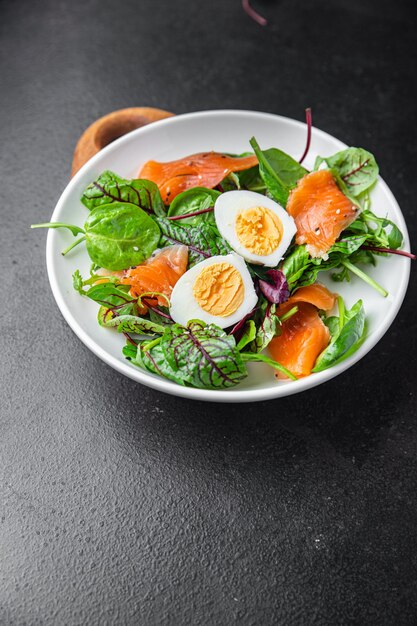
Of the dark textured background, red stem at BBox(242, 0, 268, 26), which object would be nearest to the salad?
the dark textured background

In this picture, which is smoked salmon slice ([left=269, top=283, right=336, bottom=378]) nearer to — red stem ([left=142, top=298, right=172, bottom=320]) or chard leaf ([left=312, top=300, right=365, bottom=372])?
chard leaf ([left=312, top=300, right=365, bottom=372])

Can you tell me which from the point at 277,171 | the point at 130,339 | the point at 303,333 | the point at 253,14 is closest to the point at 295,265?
the point at 303,333

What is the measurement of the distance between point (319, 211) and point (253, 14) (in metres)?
1.34

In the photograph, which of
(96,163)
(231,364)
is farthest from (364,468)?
(96,163)

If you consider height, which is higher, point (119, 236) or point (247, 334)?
point (119, 236)

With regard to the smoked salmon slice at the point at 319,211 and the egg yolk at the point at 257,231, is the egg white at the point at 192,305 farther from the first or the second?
the smoked salmon slice at the point at 319,211

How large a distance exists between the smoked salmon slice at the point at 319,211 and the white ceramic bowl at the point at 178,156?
16cm

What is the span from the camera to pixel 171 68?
298cm

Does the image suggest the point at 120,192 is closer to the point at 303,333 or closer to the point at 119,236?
the point at 119,236

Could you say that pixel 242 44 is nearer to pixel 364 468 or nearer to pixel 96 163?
pixel 96 163

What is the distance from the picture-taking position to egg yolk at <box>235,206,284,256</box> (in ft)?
7.14

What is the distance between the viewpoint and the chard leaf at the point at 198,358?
194 cm

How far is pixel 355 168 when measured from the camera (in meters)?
2.34

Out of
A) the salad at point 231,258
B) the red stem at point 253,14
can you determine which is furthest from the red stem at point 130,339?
the red stem at point 253,14
